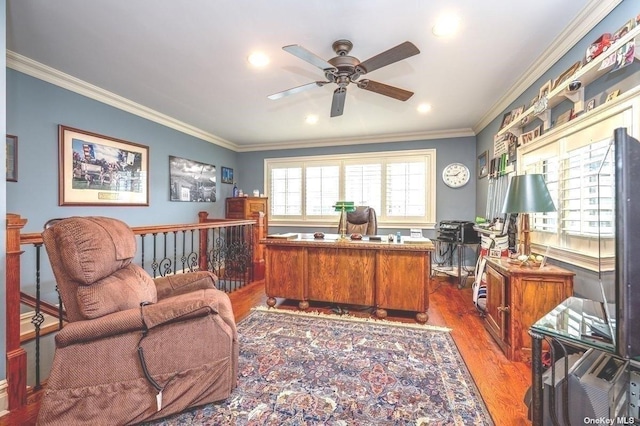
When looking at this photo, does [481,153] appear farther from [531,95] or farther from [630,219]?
[630,219]

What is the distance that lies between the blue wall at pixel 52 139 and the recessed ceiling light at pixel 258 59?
2.19 metres

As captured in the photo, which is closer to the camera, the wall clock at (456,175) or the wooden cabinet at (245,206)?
the wall clock at (456,175)

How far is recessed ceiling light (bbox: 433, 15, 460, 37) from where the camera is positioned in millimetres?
2009

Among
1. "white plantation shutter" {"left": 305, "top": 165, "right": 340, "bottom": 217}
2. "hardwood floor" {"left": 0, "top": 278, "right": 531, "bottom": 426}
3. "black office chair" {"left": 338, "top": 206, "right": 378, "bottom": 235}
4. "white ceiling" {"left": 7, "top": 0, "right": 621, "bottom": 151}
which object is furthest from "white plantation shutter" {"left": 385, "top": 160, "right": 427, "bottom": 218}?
"hardwood floor" {"left": 0, "top": 278, "right": 531, "bottom": 426}

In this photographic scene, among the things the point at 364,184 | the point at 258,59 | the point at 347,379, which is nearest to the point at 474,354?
the point at 347,379

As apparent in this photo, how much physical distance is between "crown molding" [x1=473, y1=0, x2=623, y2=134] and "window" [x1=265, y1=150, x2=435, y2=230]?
77.9 inches

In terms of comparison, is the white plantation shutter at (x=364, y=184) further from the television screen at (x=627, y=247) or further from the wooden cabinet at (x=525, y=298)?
the television screen at (x=627, y=247)

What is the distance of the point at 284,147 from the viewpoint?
5.89 metres

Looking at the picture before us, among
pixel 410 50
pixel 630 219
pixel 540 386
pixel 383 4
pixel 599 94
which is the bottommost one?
pixel 540 386

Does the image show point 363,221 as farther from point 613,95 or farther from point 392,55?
point 613,95

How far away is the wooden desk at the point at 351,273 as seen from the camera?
9.01ft

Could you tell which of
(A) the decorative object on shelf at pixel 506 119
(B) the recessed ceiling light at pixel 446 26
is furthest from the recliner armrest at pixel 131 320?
(A) the decorative object on shelf at pixel 506 119

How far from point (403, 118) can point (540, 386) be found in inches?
149

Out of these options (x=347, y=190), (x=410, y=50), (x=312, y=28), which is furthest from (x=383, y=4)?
(x=347, y=190)
